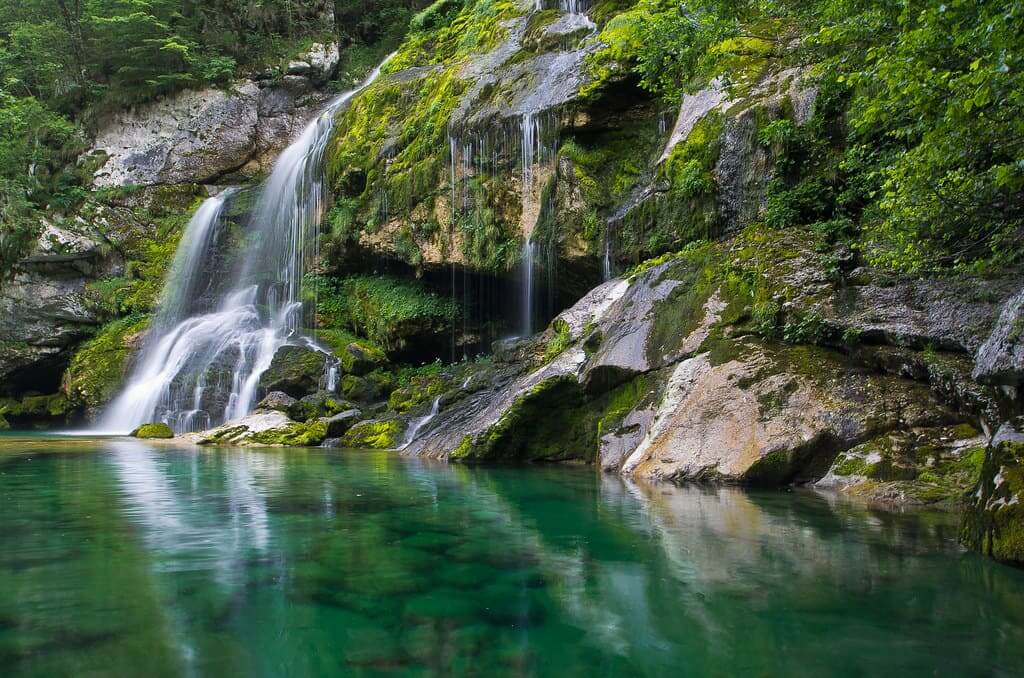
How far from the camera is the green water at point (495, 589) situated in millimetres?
2881

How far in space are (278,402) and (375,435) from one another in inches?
161

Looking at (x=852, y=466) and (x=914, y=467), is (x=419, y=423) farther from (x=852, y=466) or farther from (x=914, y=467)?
(x=914, y=467)

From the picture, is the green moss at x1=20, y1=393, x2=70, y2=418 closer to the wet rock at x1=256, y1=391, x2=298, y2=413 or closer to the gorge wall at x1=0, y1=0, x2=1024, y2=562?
the gorge wall at x1=0, y1=0, x2=1024, y2=562

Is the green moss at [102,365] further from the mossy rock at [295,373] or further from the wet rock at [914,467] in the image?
the wet rock at [914,467]

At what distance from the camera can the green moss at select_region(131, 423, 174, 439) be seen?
1729 cm

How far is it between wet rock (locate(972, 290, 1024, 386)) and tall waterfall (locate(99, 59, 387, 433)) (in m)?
Answer: 17.1

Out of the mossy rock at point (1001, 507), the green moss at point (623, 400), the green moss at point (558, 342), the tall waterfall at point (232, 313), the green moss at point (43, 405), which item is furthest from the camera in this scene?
the green moss at point (43, 405)

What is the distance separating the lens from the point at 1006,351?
17.8 ft

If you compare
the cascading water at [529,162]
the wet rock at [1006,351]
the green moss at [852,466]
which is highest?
the cascading water at [529,162]

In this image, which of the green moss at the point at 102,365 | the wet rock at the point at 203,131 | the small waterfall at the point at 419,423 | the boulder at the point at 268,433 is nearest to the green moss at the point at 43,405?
the green moss at the point at 102,365

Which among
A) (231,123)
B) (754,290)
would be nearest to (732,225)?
(754,290)

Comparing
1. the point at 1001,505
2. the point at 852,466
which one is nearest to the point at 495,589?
the point at 1001,505

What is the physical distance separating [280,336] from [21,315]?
10979 millimetres

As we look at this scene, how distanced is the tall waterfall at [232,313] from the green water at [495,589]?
42.2 ft
